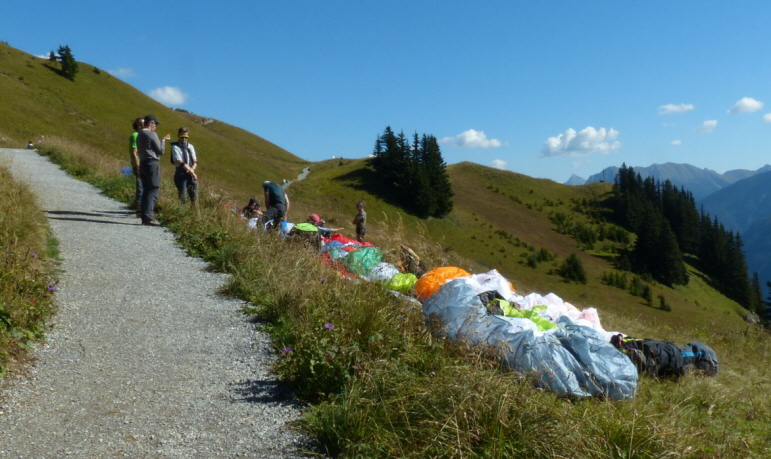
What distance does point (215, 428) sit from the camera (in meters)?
3.40

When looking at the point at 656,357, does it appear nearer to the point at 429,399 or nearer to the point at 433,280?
the point at 433,280

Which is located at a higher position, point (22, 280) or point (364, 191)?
point (364, 191)

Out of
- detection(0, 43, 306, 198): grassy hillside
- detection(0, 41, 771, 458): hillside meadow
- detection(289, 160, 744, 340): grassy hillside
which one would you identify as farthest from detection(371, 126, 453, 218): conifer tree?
detection(0, 41, 771, 458): hillside meadow

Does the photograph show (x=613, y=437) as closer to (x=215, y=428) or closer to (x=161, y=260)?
(x=215, y=428)

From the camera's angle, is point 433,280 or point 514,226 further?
point 514,226

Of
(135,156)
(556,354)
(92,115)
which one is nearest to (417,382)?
(556,354)

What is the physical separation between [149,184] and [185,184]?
105 cm

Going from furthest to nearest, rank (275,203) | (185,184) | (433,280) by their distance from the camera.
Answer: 1. (275,203)
2. (185,184)
3. (433,280)

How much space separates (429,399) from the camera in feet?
10.9

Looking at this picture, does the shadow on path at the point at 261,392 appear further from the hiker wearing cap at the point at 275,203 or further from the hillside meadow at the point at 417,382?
the hiker wearing cap at the point at 275,203

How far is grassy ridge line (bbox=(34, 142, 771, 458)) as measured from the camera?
9.86ft

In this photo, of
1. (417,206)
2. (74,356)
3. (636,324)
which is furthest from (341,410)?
(417,206)

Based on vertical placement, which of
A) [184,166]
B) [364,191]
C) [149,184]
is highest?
[364,191]

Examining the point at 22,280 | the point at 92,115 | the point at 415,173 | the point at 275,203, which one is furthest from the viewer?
the point at 415,173
